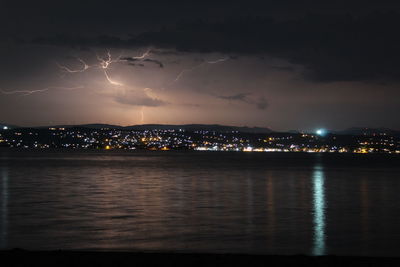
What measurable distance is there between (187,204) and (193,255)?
18.0 m

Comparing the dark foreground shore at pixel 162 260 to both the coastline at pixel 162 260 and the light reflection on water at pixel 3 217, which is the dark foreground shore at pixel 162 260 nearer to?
the coastline at pixel 162 260

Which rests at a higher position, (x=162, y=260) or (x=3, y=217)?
(x=162, y=260)

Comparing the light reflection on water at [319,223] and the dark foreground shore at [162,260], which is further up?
the dark foreground shore at [162,260]

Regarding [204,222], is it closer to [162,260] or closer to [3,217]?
[3,217]

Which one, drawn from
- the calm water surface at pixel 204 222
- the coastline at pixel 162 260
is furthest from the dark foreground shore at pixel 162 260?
the calm water surface at pixel 204 222

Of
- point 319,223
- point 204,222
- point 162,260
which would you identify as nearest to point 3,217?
point 204,222

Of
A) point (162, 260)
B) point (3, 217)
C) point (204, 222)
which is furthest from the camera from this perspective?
point (3, 217)

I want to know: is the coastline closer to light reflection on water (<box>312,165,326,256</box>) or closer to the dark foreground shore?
the dark foreground shore

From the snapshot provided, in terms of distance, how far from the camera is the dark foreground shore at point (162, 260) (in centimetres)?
1209

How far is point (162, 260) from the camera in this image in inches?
494

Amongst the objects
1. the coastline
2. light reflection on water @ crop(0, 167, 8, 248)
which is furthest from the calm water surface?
the coastline

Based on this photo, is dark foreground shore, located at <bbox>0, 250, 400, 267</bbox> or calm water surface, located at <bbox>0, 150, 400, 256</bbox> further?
calm water surface, located at <bbox>0, 150, 400, 256</bbox>

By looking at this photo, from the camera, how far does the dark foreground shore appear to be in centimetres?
1209

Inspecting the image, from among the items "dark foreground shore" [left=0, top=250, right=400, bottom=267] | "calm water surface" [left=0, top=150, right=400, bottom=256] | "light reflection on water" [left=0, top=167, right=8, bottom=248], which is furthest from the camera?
"light reflection on water" [left=0, top=167, right=8, bottom=248]
